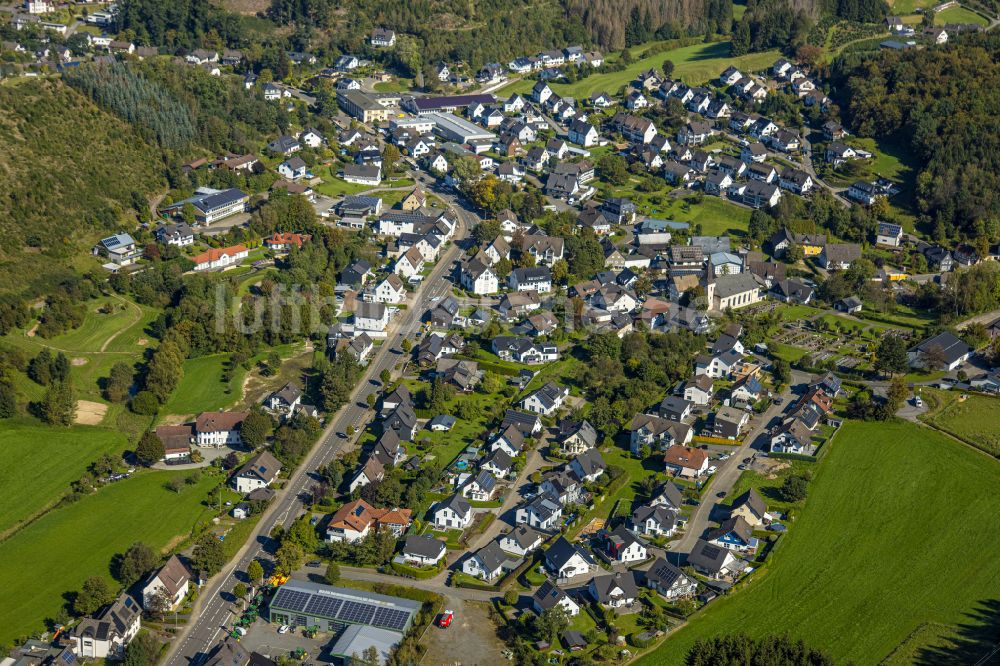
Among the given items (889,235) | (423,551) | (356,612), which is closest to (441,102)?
(889,235)

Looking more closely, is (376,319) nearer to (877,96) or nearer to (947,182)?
(947,182)

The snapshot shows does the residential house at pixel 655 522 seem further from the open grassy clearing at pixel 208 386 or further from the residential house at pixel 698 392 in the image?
the open grassy clearing at pixel 208 386

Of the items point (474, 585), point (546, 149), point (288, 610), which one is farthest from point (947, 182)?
point (288, 610)

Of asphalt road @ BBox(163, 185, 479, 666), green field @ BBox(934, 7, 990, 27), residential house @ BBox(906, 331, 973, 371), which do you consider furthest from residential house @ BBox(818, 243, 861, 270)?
green field @ BBox(934, 7, 990, 27)

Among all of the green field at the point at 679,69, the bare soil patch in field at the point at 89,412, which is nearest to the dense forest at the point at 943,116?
the green field at the point at 679,69

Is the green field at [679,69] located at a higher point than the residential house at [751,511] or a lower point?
higher

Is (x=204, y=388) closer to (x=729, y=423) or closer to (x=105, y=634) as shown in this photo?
(x=105, y=634)
